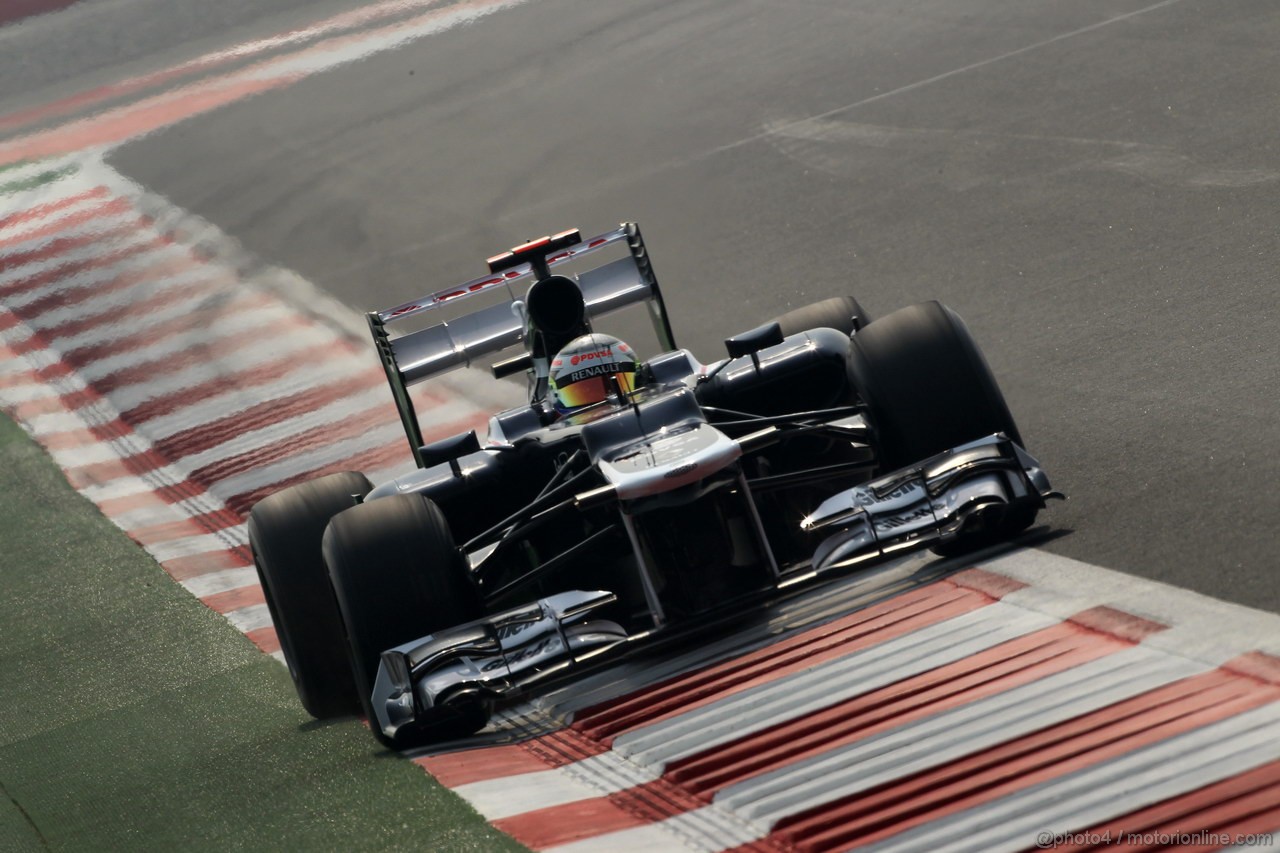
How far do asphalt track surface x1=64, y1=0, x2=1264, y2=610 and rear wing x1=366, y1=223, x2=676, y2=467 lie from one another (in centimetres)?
217

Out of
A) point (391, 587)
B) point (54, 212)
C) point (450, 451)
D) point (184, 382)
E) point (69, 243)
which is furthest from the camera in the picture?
point (54, 212)

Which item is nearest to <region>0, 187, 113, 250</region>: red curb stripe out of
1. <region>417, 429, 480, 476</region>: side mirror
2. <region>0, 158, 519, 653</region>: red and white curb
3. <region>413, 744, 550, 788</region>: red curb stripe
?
<region>0, 158, 519, 653</region>: red and white curb

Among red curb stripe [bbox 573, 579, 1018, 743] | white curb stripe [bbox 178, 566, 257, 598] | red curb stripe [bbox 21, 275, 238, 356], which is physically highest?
red curb stripe [bbox 21, 275, 238, 356]

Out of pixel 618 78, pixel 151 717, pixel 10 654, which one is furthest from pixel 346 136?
pixel 151 717

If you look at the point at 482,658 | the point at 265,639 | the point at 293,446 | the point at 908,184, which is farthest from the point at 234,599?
the point at 908,184

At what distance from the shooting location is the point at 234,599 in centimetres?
1004

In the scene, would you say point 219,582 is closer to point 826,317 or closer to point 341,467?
point 341,467

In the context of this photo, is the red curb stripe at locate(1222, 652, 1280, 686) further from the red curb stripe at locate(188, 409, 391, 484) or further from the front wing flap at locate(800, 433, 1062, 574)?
the red curb stripe at locate(188, 409, 391, 484)

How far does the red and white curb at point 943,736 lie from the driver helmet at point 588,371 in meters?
1.57

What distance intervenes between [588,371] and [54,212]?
14.3 metres

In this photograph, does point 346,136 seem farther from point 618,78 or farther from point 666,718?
point 666,718

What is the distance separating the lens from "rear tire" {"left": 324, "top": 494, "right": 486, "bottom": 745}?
6.87 metres

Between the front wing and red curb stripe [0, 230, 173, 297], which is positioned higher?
red curb stripe [0, 230, 173, 297]

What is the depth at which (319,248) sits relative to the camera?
1750 centimetres
